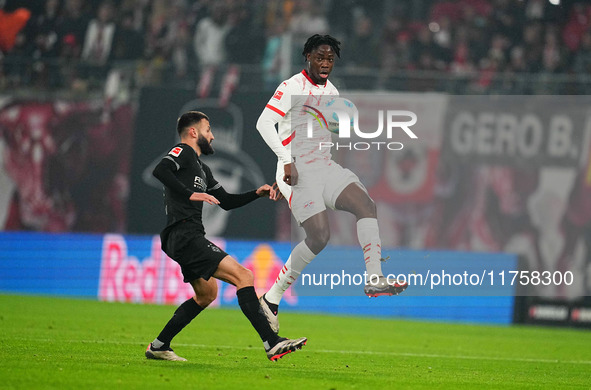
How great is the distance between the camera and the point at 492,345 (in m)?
11.8

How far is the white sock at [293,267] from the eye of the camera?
7.96 meters

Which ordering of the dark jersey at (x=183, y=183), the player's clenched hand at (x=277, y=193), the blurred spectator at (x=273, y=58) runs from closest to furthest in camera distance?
the dark jersey at (x=183, y=183) < the player's clenched hand at (x=277, y=193) < the blurred spectator at (x=273, y=58)

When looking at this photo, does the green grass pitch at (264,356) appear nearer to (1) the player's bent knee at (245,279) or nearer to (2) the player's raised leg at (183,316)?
(2) the player's raised leg at (183,316)

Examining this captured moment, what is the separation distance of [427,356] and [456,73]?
854 centimetres

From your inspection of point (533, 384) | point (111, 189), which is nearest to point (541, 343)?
point (533, 384)

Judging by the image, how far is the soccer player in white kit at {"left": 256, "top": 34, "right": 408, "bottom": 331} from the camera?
308 inches

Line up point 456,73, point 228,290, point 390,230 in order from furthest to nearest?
point 456,73 < point 228,290 < point 390,230

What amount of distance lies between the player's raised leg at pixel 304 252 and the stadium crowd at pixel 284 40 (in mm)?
8983

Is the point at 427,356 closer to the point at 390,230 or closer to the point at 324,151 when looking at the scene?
the point at 324,151

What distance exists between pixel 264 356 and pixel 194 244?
77.3 inches

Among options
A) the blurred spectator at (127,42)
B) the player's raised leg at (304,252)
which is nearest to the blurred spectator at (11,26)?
the blurred spectator at (127,42)

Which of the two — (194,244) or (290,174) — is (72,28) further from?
(194,244)

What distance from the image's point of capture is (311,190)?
7.96 metres

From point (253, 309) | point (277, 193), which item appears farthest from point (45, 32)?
point (253, 309)
